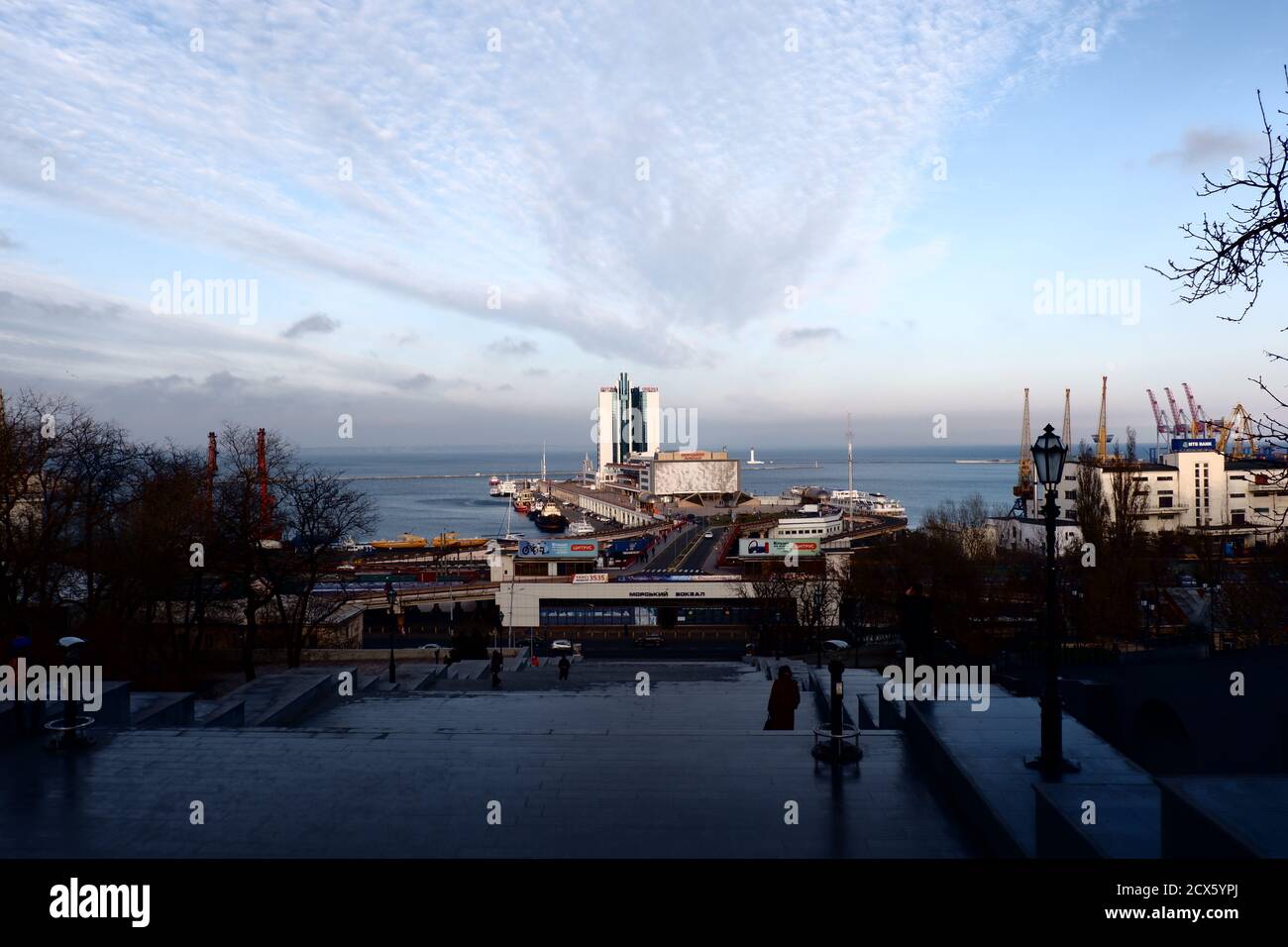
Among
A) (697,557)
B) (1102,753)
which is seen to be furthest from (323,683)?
(697,557)

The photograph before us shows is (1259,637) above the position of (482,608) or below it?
above

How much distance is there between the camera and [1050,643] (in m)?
5.39

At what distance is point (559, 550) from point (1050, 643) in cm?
3882

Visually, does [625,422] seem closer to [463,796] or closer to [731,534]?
[731,534]

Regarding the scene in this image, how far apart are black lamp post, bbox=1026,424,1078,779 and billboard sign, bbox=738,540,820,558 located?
118 feet

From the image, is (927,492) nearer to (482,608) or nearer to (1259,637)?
(482,608)

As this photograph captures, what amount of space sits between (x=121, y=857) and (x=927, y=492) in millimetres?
129794

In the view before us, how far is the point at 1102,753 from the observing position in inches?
211

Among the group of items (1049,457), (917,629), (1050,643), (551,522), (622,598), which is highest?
(1049,457)

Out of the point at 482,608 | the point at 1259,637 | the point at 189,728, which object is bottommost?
the point at 482,608

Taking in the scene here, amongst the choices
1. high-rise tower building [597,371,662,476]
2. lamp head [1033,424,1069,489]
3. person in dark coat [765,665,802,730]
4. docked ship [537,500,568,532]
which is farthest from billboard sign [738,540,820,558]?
high-rise tower building [597,371,662,476]

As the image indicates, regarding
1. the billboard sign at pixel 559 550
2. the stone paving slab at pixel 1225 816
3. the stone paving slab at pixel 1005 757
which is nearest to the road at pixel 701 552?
the billboard sign at pixel 559 550

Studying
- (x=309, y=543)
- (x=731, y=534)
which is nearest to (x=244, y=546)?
(x=309, y=543)

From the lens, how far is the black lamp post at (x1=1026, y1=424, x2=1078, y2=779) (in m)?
4.96
